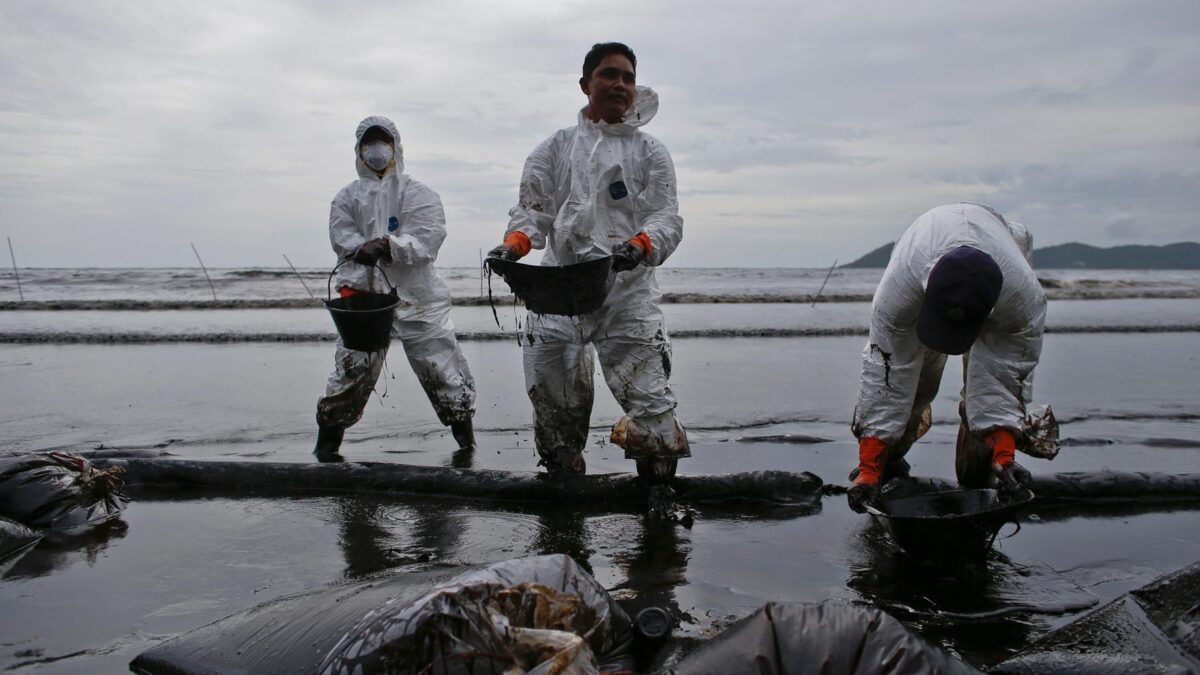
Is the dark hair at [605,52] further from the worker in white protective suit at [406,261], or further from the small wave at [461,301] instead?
the small wave at [461,301]

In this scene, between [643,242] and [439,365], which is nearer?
[643,242]

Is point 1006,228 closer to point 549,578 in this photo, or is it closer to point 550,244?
point 550,244

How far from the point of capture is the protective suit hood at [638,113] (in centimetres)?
431

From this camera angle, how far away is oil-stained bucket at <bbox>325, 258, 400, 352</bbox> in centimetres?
526

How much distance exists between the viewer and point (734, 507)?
4.29 metres

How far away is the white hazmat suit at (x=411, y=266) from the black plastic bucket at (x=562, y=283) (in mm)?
1985

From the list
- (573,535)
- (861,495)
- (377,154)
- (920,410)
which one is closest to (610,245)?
(573,535)

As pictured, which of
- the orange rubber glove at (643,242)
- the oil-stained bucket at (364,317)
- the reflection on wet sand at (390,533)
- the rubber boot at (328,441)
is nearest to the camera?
the reflection on wet sand at (390,533)

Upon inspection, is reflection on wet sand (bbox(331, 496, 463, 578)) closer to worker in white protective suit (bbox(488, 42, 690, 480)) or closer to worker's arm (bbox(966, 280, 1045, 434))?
worker in white protective suit (bbox(488, 42, 690, 480))

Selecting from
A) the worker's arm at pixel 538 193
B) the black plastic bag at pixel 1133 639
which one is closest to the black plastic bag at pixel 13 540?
the worker's arm at pixel 538 193

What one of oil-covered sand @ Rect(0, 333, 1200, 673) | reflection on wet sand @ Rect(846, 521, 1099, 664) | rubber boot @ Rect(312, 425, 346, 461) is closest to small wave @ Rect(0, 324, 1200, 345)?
oil-covered sand @ Rect(0, 333, 1200, 673)

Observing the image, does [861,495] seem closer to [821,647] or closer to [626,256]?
[626,256]

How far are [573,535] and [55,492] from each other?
2326 millimetres

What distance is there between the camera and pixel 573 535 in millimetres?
3887
